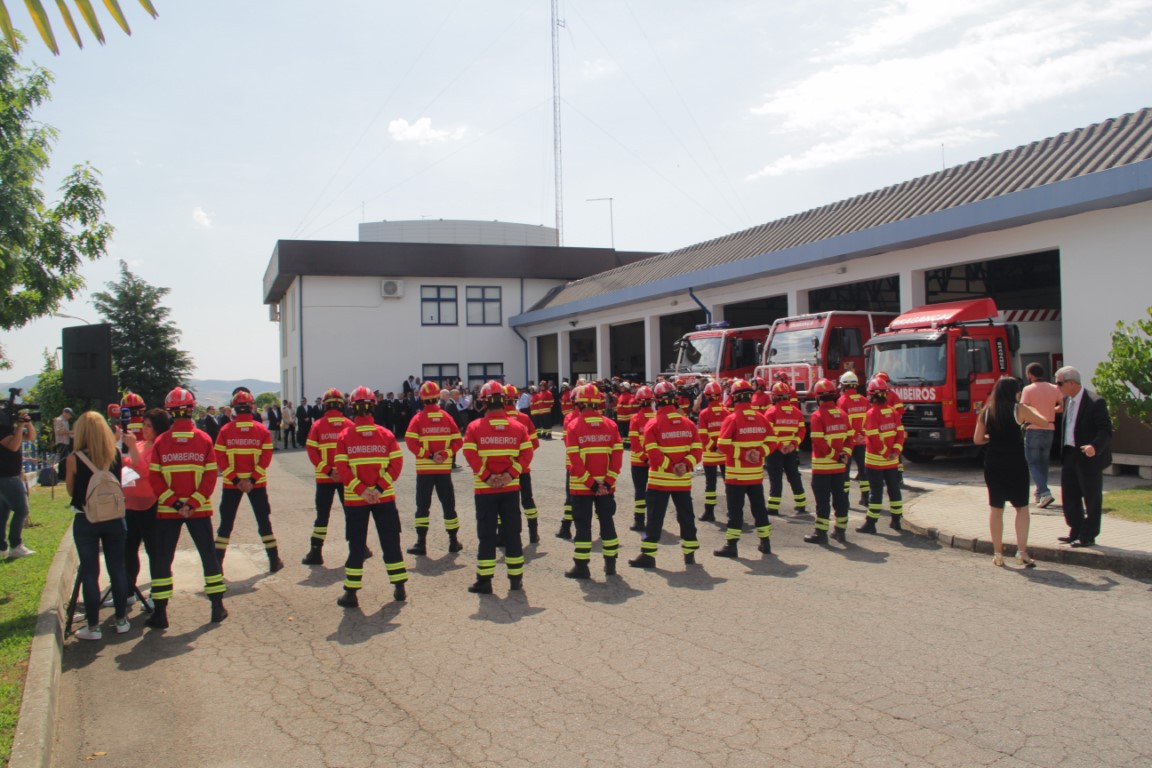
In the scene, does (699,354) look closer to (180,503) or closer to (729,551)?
(729,551)

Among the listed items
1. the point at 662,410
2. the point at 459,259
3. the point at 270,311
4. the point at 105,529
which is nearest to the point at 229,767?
the point at 105,529

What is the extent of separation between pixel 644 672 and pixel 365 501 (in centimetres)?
318

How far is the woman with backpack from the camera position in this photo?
6547 mm

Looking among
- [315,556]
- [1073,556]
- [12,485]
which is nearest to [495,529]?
[315,556]

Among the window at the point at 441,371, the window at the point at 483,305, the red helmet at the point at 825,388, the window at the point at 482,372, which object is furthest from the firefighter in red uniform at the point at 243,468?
the window at the point at 483,305

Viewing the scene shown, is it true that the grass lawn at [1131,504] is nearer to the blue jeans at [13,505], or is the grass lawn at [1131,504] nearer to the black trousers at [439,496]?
the black trousers at [439,496]

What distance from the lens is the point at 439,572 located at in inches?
343

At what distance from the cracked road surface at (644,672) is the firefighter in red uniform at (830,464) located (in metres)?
1.14

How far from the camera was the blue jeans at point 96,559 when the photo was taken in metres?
6.68

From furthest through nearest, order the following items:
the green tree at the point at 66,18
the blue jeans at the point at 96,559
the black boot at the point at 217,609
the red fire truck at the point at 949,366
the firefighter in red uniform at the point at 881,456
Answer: the red fire truck at the point at 949,366
the firefighter in red uniform at the point at 881,456
the black boot at the point at 217,609
the blue jeans at the point at 96,559
the green tree at the point at 66,18

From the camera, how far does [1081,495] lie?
8.67m

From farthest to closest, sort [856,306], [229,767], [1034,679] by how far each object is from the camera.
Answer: [856,306] → [1034,679] → [229,767]

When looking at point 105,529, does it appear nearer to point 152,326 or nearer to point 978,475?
point 978,475

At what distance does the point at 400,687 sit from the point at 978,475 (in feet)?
41.9
